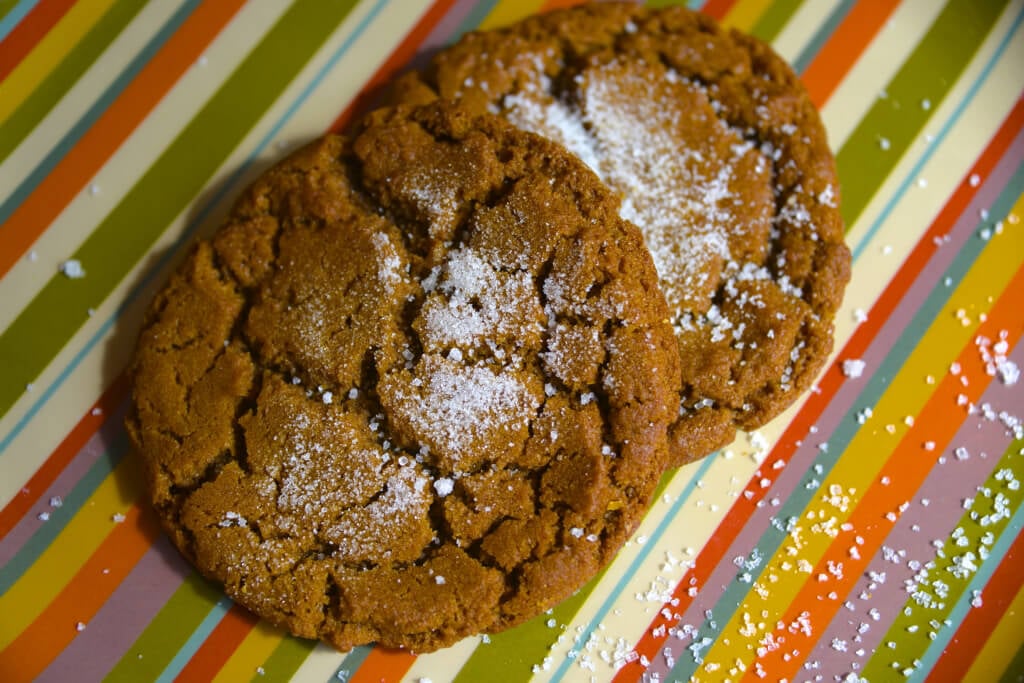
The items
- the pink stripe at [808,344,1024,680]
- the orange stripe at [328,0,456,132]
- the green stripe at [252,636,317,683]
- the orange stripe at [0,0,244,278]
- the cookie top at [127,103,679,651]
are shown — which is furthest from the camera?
the orange stripe at [328,0,456,132]

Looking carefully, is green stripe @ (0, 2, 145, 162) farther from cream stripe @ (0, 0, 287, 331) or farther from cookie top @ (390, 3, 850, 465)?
cookie top @ (390, 3, 850, 465)

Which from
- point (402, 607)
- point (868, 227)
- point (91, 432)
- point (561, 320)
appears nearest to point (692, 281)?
point (561, 320)

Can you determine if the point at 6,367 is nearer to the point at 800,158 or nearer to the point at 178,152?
the point at 178,152

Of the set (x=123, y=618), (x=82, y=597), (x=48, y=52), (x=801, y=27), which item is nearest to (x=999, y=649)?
(x=801, y=27)

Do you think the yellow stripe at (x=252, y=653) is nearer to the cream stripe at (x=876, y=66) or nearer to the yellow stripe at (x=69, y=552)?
the yellow stripe at (x=69, y=552)

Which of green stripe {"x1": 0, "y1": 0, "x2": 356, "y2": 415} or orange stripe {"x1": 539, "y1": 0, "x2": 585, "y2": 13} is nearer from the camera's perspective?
green stripe {"x1": 0, "y1": 0, "x2": 356, "y2": 415}

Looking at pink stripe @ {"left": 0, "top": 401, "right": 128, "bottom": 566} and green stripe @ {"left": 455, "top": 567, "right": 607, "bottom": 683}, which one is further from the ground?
green stripe @ {"left": 455, "top": 567, "right": 607, "bottom": 683}

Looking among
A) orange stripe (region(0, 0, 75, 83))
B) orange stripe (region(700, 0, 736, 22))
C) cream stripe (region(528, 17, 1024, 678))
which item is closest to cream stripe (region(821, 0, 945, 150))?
cream stripe (region(528, 17, 1024, 678))

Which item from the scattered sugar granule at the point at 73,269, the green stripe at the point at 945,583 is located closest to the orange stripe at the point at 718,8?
the green stripe at the point at 945,583
